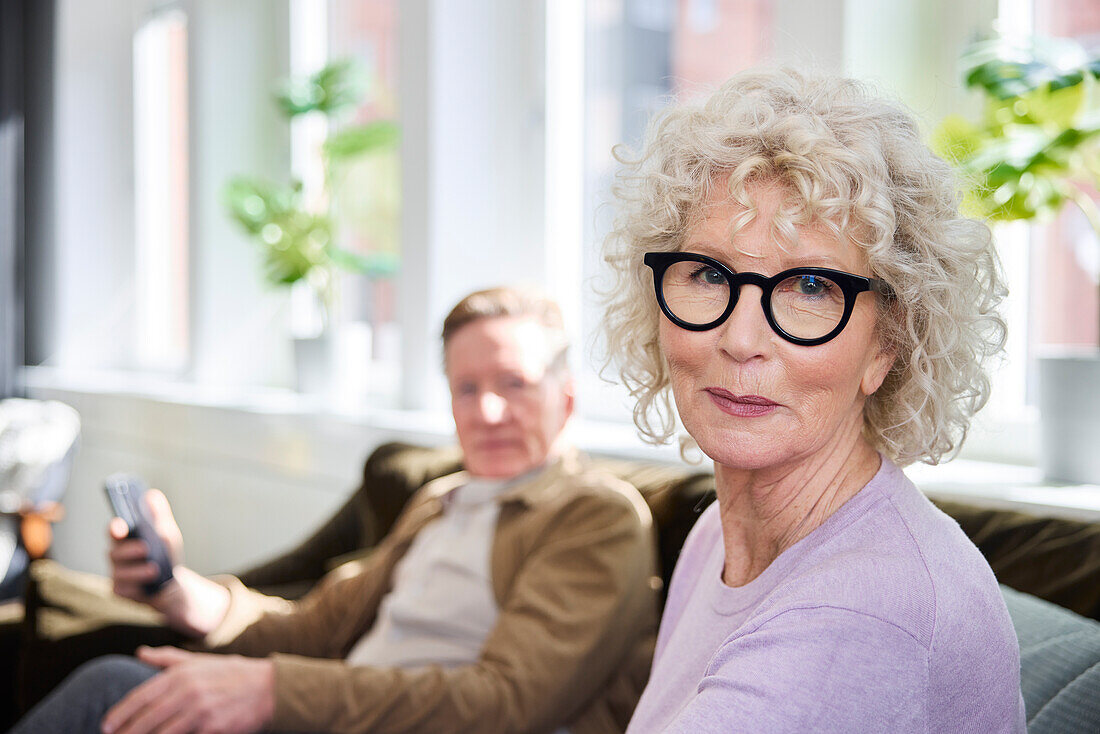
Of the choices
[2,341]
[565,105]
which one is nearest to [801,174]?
[565,105]

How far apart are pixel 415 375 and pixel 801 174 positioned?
2367 mm

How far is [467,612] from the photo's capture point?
1.64 metres

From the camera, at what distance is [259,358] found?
13.7 feet

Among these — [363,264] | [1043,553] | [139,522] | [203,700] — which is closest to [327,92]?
[363,264]

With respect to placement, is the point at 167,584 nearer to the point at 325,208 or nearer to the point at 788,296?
the point at 788,296

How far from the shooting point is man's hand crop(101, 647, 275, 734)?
55.2 inches

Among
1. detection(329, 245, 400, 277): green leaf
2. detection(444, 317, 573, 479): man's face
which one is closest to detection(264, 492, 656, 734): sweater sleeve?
detection(444, 317, 573, 479): man's face

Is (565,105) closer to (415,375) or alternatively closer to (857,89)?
(415,375)

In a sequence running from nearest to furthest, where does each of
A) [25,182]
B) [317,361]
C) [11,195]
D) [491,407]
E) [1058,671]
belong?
1. [1058,671]
2. [491,407]
3. [317,361]
4. [11,195]
5. [25,182]

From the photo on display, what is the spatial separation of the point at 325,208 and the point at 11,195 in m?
2.25

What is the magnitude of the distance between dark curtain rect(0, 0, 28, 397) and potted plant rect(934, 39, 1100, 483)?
4532 mm

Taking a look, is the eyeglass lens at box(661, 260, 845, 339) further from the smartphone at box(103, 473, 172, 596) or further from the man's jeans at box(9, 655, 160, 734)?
the smartphone at box(103, 473, 172, 596)

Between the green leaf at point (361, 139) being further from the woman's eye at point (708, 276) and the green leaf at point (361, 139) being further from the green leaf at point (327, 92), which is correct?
the woman's eye at point (708, 276)

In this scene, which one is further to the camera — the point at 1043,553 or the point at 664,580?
the point at 664,580
